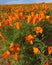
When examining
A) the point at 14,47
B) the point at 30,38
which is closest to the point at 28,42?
the point at 30,38

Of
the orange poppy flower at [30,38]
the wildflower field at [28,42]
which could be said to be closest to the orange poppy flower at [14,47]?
the wildflower field at [28,42]

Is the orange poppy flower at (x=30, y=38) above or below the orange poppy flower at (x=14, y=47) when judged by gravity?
above

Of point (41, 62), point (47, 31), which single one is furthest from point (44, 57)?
point (47, 31)

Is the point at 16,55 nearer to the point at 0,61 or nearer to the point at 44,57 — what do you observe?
the point at 44,57

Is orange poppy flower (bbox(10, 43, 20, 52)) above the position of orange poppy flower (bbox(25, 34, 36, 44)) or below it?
below

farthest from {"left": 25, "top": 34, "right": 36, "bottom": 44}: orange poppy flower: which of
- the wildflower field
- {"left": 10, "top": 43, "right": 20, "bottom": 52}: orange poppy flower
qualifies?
{"left": 10, "top": 43, "right": 20, "bottom": 52}: orange poppy flower

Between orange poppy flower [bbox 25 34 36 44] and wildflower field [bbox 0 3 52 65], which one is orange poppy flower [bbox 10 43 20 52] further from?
orange poppy flower [bbox 25 34 36 44]

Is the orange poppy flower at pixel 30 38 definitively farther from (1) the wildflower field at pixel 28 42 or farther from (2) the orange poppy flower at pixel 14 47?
(2) the orange poppy flower at pixel 14 47

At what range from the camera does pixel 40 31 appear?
4.68 metres

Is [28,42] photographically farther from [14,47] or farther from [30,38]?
[14,47]

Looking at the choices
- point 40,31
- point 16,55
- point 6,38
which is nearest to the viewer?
point 16,55

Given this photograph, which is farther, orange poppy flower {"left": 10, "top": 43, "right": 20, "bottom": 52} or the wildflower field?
the wildflower field

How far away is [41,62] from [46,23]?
2.82ft

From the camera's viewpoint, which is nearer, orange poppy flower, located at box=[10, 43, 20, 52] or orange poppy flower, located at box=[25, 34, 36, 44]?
orange poppy flower, located at box=[10, 43, 20, 52]
